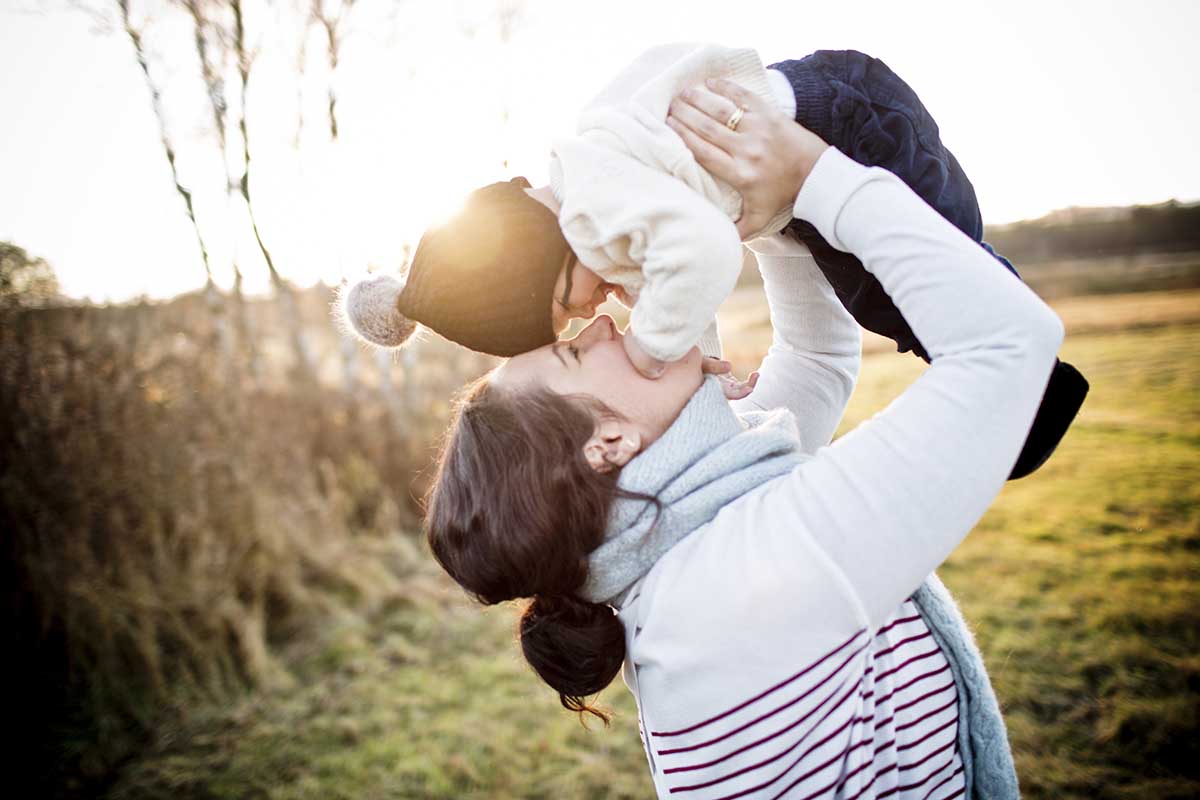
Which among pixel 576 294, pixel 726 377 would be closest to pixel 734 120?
pixel 576 294

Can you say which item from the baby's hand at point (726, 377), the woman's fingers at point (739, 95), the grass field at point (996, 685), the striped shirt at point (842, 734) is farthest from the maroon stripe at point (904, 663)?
the grass field at point (996, 685)

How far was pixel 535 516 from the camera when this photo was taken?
3.69ft

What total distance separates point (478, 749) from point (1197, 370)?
312 inches

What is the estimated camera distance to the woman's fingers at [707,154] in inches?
38.2

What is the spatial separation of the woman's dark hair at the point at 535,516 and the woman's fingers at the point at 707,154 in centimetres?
46

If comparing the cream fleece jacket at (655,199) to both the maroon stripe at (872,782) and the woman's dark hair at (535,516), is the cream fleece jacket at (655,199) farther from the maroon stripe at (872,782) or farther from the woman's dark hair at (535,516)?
the maroon stripe at (872,782)

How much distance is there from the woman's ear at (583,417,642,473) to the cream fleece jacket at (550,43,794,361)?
0.17m

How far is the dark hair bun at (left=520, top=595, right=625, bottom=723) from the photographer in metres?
1.24

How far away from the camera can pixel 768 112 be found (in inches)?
40.1

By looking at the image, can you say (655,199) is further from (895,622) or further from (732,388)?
(895,622)

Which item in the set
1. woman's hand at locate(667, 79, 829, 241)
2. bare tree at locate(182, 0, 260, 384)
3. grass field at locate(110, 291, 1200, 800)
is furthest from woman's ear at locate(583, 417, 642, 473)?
bare tree at locate(182, 0, 260, 384)

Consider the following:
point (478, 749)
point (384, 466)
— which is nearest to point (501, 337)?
point (478, 749)

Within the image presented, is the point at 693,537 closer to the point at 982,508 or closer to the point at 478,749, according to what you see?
the point at 982,508

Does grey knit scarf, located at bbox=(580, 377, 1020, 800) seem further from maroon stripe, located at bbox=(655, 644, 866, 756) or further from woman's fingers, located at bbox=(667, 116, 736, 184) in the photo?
woman's fingers, located at bbox=(667, 116, 736, 184)
